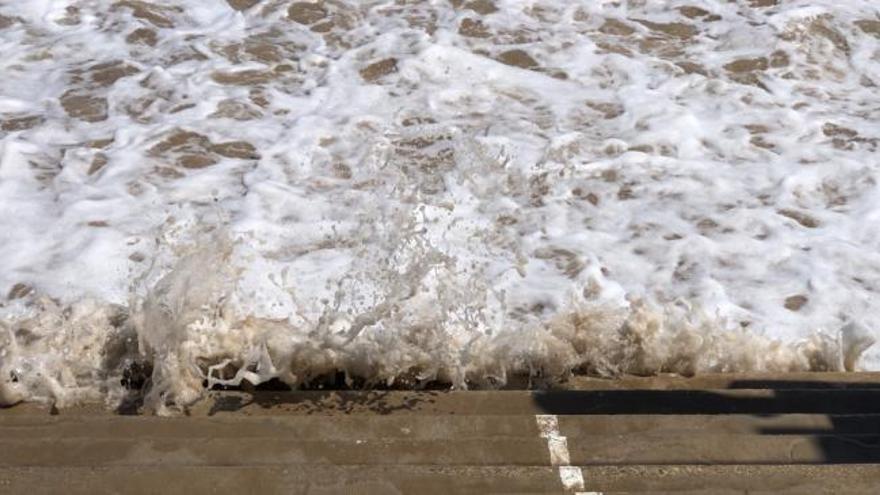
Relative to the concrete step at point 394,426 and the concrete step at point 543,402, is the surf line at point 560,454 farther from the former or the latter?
the concrete step at point 543,402

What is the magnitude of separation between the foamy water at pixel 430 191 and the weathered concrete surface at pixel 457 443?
25 cm

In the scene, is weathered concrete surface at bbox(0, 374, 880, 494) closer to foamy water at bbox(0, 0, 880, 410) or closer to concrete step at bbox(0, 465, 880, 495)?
concrete step at bbox(0, 465, 880, 495)

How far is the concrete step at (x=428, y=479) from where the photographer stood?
2643mm

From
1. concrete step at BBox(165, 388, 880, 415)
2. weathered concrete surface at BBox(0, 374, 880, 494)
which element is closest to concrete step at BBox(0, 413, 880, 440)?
weathered concrete surface at BBox(0, 374, 880, 494)

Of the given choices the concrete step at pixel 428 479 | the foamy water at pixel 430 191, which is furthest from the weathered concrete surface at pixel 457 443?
the foamy water at pixel 430 191

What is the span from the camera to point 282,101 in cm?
613

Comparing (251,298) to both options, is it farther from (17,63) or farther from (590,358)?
(17,63)

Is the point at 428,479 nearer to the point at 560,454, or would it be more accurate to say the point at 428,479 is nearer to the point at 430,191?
the point at 560,454

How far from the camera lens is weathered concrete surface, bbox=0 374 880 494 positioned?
A: 106 inches

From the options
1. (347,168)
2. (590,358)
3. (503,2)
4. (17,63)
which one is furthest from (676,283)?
(17,63)

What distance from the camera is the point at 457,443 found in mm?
2945

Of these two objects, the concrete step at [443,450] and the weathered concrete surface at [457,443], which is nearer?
the weathered concrete surface at [457,443]

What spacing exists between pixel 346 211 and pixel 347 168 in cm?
39

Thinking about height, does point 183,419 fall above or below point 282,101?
above
